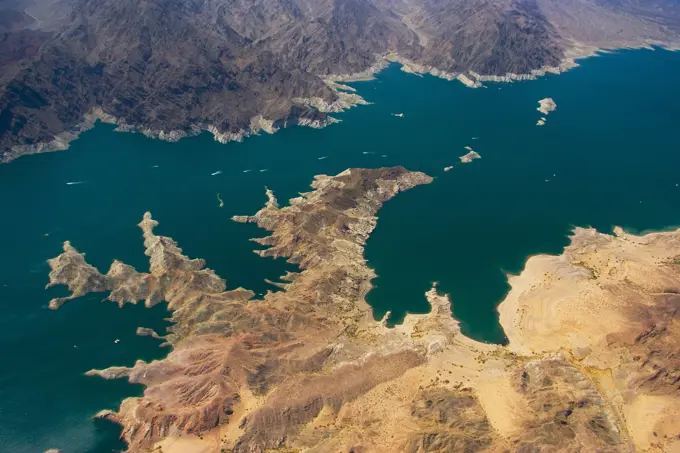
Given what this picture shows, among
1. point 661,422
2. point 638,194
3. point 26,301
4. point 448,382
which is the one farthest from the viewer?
point 638,194

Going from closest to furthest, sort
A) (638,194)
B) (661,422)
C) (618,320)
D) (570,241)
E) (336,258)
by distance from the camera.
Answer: (661,422), (618,320), (336,258), (570,241), (638,194)

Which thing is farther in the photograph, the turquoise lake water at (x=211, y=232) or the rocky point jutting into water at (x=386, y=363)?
the turquoise lake water at (x=211, y=232)

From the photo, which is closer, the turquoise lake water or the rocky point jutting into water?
the rocky point jutting into water

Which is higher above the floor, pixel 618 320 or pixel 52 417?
pixel 618 320

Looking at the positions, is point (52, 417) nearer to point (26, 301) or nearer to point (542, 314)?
point (26, 301)

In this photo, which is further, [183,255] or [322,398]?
[183,255]

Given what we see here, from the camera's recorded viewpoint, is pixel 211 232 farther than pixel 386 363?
Yes

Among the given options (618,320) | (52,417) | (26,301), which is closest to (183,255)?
(26,301)

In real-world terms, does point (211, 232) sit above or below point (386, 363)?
below
